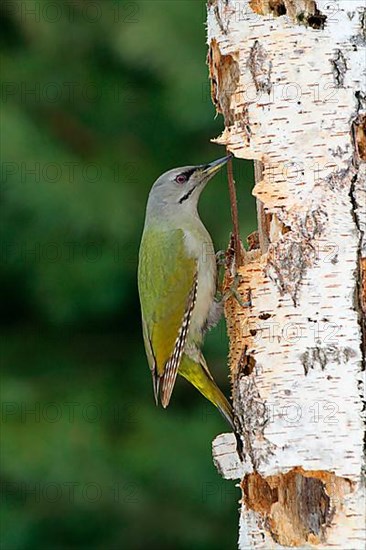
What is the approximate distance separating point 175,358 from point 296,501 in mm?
998

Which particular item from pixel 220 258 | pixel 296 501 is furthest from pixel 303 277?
pixel 220 258

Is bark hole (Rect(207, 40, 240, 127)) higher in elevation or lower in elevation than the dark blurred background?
higher

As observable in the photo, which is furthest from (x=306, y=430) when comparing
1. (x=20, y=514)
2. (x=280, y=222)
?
(x=20, y=514)

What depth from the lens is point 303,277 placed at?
3.32 meters

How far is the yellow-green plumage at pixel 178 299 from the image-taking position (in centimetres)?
436

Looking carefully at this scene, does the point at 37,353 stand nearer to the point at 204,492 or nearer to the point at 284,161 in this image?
the point at 204,492

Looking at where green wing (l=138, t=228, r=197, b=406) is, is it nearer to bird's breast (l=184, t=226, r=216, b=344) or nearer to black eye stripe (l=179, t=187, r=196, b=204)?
bird's breast (l=184, t=226, r=216, b=344)

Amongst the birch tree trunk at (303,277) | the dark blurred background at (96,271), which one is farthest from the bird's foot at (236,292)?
the dark blurred background at (96,271)

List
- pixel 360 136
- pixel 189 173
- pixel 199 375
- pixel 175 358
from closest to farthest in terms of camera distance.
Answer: pixel 360 136, pixel 175 358, pixel 199 375, pixel 189 173

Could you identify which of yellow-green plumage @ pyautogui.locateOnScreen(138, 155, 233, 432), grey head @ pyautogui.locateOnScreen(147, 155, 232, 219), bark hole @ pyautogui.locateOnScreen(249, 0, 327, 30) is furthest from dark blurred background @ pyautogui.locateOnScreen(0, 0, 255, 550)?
bark hole @ pyautogui.locateOnScreen(249, 0, 327, 30)

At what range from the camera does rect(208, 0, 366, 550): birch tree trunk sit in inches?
127

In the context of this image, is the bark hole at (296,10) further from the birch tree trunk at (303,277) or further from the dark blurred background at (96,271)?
the dark blurred background at (96,271)

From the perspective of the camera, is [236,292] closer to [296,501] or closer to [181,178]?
[296,501]

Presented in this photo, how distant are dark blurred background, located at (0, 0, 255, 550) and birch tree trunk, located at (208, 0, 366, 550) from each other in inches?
123
